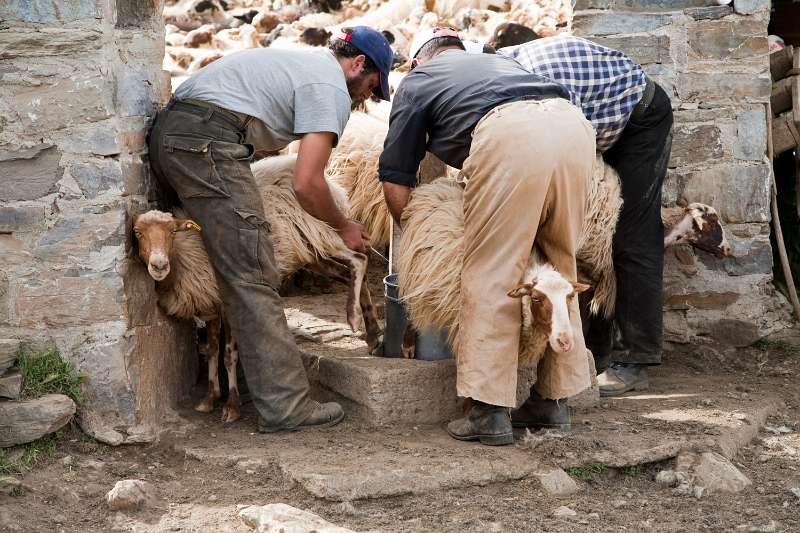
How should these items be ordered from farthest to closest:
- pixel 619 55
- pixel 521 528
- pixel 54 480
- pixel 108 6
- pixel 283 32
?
pixel 283 32 < pixel 619 55 < pixel 108 6 < pixel 54 480 < pixel 521 528

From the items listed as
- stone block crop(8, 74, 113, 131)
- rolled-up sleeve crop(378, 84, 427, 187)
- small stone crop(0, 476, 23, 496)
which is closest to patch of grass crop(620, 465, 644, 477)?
rolled-up sleeve crop(378, 84, 427, 187)

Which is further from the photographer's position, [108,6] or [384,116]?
[384,116]

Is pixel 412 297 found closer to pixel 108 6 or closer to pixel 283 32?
pixel 108 6

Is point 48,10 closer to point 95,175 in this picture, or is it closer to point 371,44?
point 95,175

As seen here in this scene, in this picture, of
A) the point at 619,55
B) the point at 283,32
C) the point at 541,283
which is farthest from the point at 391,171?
the point at 283,32

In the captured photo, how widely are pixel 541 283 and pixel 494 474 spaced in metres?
0.87

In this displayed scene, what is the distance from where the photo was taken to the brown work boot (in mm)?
4777

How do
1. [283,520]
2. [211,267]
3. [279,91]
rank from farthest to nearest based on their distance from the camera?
[211,267], [279,91], [283,520]

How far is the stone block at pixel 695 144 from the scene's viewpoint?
622cm

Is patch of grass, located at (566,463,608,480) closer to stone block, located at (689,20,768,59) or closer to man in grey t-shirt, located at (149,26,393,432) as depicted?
man in grey t-shirt, located at (149,26,393,432)

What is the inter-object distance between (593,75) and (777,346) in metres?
2.44

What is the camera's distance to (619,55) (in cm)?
541

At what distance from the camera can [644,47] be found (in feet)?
20.1

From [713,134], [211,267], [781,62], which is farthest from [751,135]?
[211,267]
